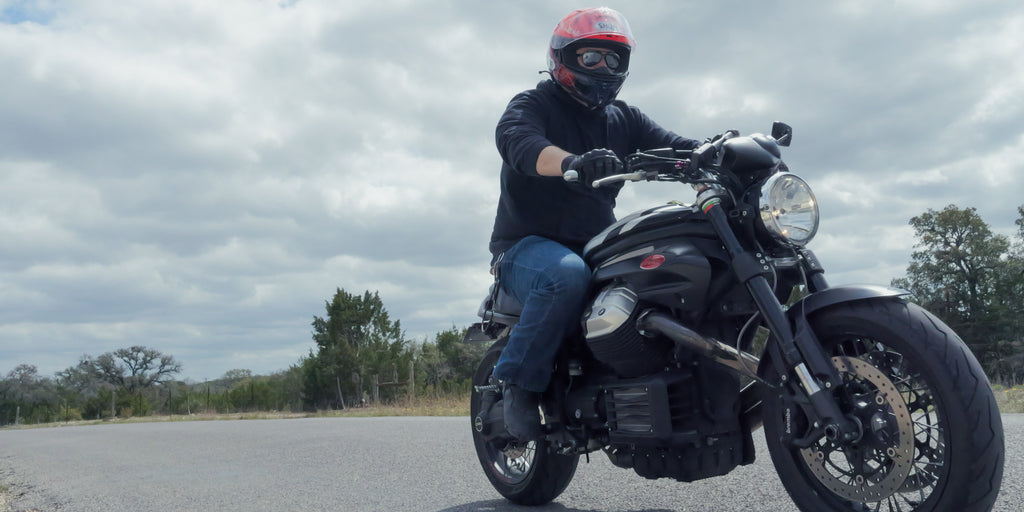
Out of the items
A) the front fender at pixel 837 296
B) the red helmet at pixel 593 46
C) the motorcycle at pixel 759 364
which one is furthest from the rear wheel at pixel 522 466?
the front fender at pixel 837 296

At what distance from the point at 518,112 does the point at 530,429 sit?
1456 mm

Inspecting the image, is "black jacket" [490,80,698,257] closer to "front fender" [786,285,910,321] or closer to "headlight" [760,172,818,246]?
"headlight" [760,172,818,246]

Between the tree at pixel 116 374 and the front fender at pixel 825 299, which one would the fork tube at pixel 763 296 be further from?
the tree at pixel 116 374

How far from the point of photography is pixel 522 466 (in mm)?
4348

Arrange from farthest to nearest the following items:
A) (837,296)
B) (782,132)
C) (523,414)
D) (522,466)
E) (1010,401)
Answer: (1010,401) → (522,466) → (523,414) → (782,132) → (837,296)

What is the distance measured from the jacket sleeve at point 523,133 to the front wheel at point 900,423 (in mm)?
1412

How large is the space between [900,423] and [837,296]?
0.43 metres

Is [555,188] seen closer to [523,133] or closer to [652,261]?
[523,133]

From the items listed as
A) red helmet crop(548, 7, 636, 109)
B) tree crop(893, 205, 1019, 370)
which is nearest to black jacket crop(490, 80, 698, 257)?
red helmet crop(548, 7, 636, 109)

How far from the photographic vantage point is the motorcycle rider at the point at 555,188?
356cm

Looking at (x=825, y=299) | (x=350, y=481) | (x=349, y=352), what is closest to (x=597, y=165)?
(x=825, y=299)

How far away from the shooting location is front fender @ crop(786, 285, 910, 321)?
256cm

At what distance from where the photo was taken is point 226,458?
26.2ft

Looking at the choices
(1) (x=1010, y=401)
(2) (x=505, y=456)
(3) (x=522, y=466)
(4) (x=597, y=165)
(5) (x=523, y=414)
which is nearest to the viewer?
(4) (x=597, y=165)
